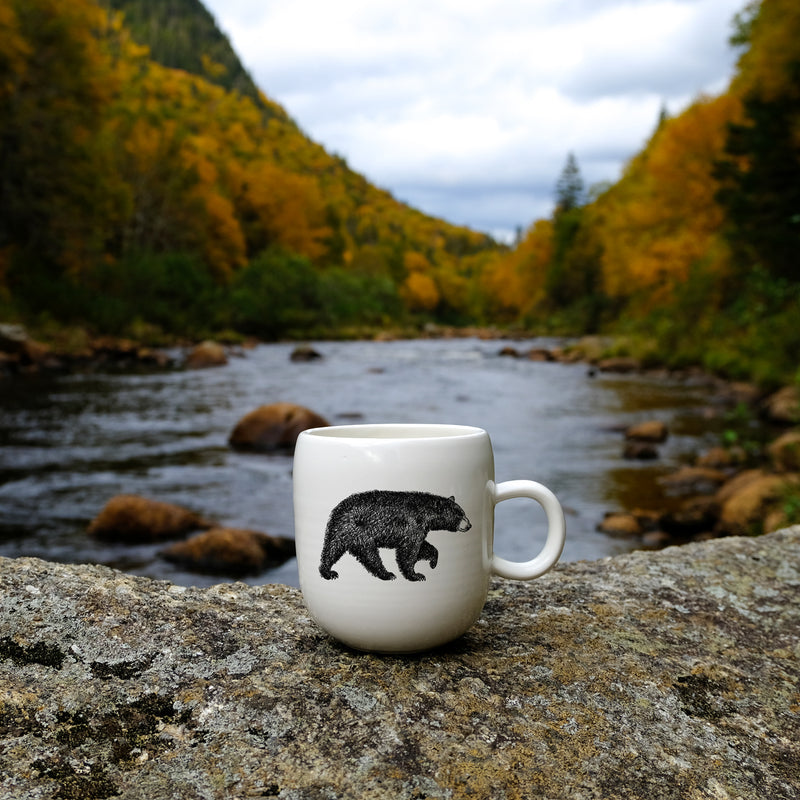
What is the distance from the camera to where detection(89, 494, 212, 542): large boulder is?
5.38 m

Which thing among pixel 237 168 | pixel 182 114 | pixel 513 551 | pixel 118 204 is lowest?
pixel 513 551

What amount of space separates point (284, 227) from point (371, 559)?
158 feet

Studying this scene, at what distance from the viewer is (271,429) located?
8.98m

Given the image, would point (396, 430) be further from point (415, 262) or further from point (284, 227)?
point (415, 262)

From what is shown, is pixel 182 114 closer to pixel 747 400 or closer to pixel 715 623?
pixel 747 400

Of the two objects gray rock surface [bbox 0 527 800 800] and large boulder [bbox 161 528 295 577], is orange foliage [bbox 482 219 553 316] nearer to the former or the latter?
large boulder [bbox 161 528 295 577]

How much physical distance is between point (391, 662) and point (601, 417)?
11026 mm

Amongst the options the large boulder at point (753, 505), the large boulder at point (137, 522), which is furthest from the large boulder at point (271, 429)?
the large boulder at point (753, 505)

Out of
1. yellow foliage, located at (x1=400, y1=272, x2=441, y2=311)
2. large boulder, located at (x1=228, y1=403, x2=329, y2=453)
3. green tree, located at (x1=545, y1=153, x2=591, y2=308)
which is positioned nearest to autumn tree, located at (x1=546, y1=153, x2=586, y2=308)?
green tree, located at (x1=545, y1=153, x2=591, y2=308)

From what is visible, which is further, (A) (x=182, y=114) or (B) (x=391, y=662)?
(A) (x=182, y=114)

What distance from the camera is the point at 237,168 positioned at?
45.4 m

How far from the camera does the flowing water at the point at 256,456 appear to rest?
5.85 metres

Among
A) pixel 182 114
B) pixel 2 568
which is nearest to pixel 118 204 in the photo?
pixel 2 568

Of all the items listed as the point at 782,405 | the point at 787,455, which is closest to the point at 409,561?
the point at 787,455
